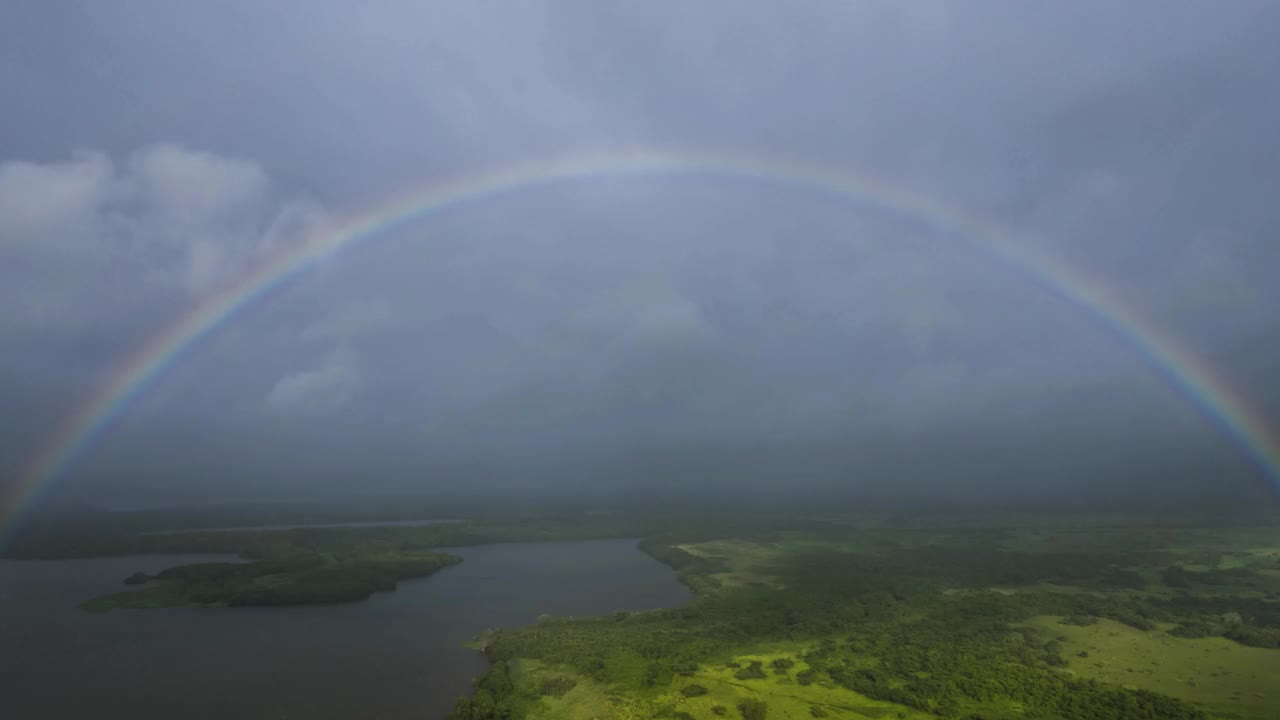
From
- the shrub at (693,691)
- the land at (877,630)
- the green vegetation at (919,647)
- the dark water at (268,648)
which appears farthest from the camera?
the dark water at (268,648)

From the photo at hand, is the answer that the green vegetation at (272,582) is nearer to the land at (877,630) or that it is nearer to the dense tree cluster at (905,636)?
the land at (877,630)

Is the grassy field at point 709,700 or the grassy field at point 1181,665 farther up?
the grassy field at point 709,700

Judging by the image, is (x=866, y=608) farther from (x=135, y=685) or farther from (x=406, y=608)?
(x=135, y=685)

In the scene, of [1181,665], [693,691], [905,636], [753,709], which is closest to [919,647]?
[905,636]

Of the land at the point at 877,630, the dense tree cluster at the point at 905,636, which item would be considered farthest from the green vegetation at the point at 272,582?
the dense tree cluster at the point at 905,636

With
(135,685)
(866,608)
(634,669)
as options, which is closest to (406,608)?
(135,685)

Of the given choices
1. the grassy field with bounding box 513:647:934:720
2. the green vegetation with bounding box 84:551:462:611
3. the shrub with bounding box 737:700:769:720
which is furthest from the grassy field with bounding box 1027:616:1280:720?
the green vegetation with bounding box 84:551:462:611

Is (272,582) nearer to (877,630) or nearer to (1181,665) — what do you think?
(877,630)
